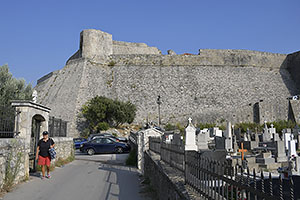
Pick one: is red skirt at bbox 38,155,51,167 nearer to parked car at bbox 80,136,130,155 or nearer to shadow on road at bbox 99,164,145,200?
shadow on road at bbox 99,164,145,200

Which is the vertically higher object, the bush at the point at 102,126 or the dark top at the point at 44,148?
the bush at the point at 102,126

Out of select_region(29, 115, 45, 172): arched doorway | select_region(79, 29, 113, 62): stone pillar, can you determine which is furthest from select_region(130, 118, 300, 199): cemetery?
select_region(79, 29, 113, 62): stone pillar

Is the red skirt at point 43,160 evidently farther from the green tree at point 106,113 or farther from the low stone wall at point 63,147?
the green tree at point 106,113

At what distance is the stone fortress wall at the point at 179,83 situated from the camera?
3597 centimetres

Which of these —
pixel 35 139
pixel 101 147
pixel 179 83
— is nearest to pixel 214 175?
pixel 35 139

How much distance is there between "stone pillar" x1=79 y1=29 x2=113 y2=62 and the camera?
133ft

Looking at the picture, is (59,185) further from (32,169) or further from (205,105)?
(205,105)

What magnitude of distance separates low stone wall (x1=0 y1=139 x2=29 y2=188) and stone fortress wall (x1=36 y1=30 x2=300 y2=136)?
25.7 meters

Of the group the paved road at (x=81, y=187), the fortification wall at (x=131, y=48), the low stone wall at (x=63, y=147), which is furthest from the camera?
the fortification wall at (x=131, y=48)

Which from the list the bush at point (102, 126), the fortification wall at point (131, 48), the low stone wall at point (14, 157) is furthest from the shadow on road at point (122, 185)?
the fortification wall at point (131, 48)

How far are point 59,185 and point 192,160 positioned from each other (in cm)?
527

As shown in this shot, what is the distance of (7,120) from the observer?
8.69m

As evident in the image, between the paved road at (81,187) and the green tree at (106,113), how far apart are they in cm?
2049

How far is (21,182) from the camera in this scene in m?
8.06
